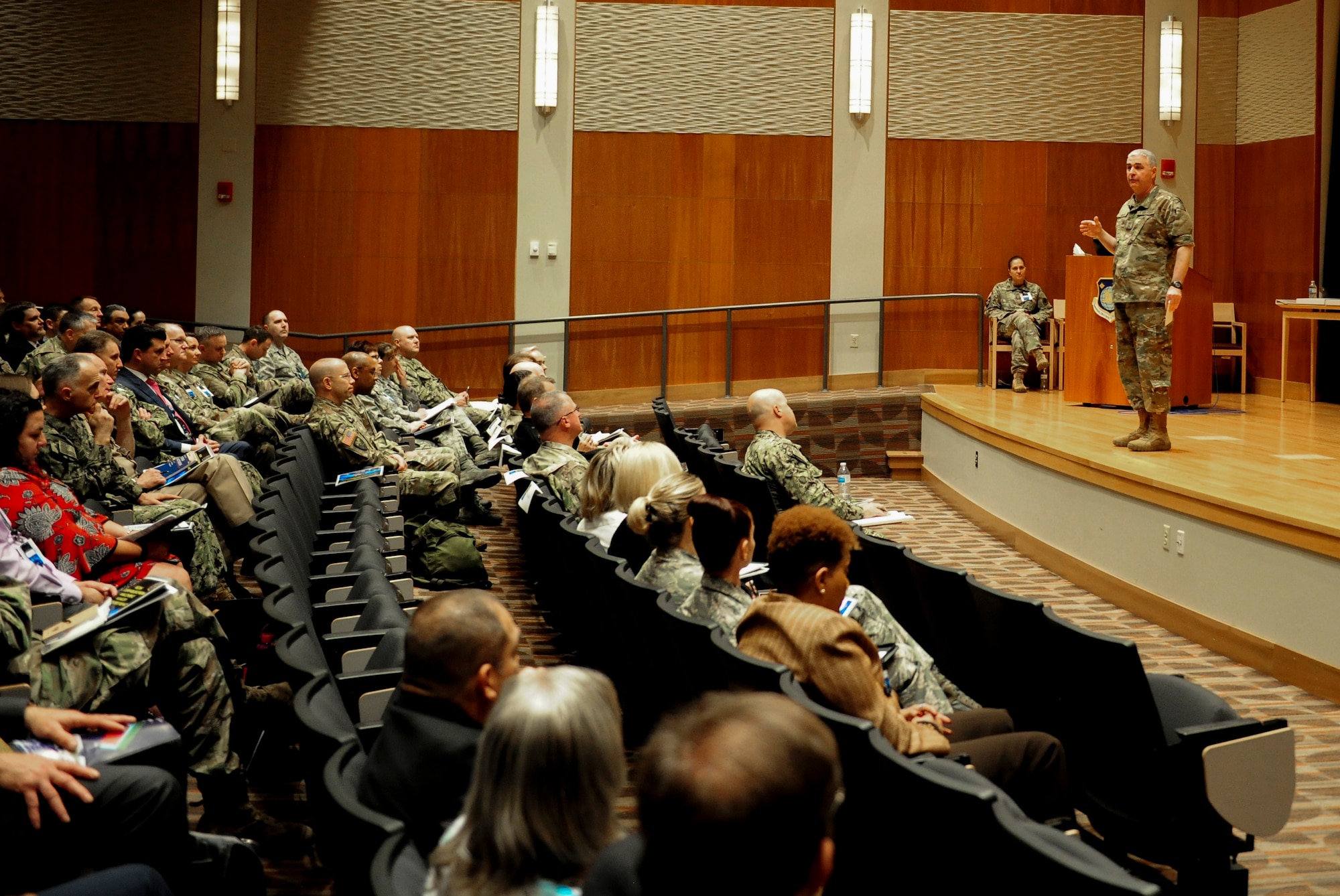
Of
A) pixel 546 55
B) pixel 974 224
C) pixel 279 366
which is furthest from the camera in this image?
pixel 974 224

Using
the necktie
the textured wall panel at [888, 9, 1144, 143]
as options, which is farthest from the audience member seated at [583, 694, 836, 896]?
the textured wall panel at [888, 9, 1144, 143]

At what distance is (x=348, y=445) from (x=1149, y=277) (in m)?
4.43

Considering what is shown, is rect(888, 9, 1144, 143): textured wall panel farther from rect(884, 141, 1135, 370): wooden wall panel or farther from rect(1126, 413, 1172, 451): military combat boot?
rect(1126, 413, 1172, 451): military combat boot

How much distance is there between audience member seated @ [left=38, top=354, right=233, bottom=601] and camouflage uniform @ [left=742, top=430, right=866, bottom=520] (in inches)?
91.6

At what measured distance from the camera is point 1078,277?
9867mm

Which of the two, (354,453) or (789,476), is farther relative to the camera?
(354,453)

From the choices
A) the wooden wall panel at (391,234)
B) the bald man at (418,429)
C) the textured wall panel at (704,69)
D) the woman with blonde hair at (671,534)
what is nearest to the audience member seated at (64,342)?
the bald man at (418,429)

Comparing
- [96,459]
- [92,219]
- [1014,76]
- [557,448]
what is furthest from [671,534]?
[92,219]

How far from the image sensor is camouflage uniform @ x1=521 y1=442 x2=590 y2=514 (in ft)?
17.7

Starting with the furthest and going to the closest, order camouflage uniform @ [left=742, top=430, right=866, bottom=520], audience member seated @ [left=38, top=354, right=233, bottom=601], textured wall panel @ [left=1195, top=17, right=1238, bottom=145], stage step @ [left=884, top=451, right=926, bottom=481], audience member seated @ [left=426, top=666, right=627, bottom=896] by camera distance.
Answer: textured wall panel @ [left=1195, top=17, right=1238, bottom=145]
stage step @ [left=884, top=451, right=926, bottom=481]
camouflage uniform @ [left=742, top=430, right=866, bottom=520]
audience member seated @ [left=38, top=354, right=233, bottom=601]
audience member seated @ [left=426, top=666, right=627, bottom=896]

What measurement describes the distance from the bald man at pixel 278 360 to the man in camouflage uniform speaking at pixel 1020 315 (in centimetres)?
637

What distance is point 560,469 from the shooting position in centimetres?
550

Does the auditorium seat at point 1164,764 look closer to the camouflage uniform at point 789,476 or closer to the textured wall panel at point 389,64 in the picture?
the camouflage uniform at point 789,476

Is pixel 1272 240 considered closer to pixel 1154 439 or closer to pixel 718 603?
pixel 1154 439
